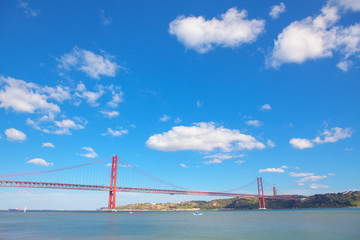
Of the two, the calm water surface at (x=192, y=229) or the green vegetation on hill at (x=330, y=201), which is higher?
the calm water surface at (x=192, y=229)

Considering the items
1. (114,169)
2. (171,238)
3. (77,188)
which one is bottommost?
(171,238)

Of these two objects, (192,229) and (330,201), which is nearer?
(192,229)

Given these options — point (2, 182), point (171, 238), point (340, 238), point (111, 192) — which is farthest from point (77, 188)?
point (340, 238)

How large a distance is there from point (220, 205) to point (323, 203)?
72.3m

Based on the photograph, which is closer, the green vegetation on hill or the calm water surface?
the calm water surface

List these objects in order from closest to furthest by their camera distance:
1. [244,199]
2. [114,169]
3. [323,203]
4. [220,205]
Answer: [114,169] < [323,203] < [244,199] < [220,205]

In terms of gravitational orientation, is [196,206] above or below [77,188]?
below

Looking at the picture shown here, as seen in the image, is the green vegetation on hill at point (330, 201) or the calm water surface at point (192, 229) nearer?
the calm water surface at point (192, 229)

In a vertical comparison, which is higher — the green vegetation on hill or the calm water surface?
the calm water surface

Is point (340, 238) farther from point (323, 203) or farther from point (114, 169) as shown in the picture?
point (323, 203)

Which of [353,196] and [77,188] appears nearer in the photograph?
[77,188]

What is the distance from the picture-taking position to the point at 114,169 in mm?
81562

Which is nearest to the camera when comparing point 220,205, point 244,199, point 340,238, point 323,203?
point 340,238

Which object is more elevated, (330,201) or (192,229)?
(192,229)
